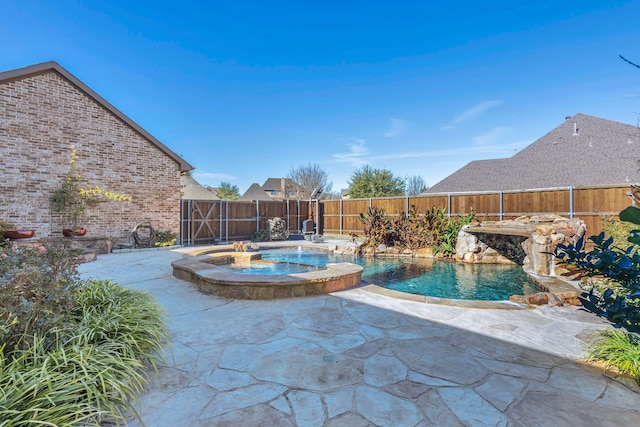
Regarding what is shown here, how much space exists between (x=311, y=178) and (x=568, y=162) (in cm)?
2432

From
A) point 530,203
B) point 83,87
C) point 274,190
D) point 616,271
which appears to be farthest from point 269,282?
point 274,190

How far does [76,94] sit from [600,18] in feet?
51.5

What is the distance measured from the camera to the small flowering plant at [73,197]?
9281 mm

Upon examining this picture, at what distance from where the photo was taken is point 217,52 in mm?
11586

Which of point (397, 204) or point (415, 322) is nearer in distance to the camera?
point (415, 322)

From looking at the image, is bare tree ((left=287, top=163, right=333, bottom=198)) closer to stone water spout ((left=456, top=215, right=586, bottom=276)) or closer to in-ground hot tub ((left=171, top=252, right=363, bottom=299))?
stone water spout ((left=456, top=215, right=586, bottom=276))

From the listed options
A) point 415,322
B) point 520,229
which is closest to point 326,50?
point 520,229

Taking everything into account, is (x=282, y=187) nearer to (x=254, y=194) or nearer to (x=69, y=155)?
(x=254, y=194)

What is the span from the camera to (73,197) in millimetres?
9531

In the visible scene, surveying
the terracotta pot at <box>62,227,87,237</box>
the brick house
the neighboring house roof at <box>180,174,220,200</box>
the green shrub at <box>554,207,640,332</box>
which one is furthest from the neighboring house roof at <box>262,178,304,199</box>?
the green shrub at <box>554,207,640,332</box>

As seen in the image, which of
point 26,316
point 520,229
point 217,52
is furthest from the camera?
point 217,52

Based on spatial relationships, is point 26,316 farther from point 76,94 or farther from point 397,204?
point 397,204

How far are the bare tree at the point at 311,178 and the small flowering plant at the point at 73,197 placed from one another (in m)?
25.4

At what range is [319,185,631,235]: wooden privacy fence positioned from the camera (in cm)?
900
